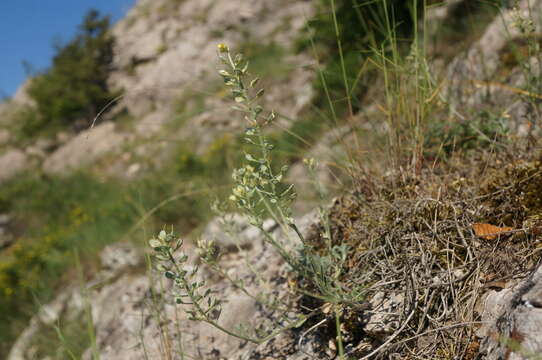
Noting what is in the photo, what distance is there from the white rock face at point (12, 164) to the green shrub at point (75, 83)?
1909 mm

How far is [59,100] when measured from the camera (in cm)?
1326

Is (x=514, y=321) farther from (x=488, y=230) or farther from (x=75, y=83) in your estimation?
(x=75, y=83)

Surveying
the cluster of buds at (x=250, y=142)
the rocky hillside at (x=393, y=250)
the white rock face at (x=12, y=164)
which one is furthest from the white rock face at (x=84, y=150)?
the cluster of buds at (x=250, y=142)

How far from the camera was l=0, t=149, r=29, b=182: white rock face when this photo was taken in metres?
11.3

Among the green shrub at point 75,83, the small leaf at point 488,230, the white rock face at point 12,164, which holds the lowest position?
the small leaf at point 488,230

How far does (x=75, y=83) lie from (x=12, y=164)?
3793mm

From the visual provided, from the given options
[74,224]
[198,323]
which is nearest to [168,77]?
[74,224]

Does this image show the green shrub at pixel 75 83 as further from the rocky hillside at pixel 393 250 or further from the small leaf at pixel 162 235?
the small leaf at pixel 162 235

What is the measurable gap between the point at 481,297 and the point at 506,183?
17.6 inches

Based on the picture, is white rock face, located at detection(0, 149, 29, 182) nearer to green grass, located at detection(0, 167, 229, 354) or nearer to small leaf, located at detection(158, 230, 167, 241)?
green grass, located at detection(0, 167, 229, 354)

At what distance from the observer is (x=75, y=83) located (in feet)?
43.5

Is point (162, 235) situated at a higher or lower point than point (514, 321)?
higher

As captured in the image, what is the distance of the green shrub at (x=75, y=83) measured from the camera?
43.4 feet

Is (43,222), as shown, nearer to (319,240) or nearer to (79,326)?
(79,326)
